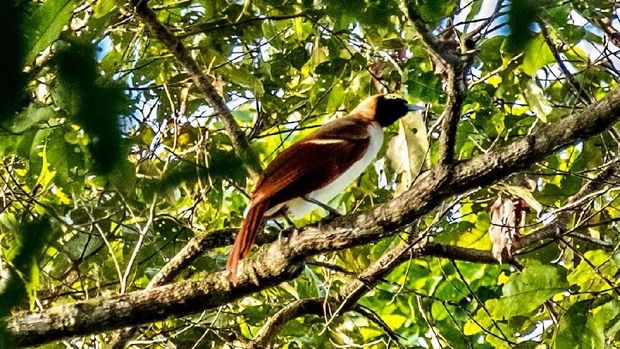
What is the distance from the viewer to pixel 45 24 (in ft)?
1.90

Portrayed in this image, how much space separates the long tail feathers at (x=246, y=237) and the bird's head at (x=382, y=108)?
25.3 inches

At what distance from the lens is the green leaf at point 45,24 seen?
54 centimetres

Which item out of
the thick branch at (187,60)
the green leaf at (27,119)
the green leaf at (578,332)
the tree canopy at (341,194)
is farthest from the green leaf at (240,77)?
the green leaf at (27,119)

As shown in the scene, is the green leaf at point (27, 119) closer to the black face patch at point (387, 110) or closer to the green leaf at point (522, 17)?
the green leaf at point (522, 17)

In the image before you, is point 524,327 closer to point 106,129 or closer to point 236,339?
point 236,339

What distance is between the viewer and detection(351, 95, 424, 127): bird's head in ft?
10.6

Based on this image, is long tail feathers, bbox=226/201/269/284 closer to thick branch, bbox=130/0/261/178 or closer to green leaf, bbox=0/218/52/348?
thick branch, bbox=130/0/261/178

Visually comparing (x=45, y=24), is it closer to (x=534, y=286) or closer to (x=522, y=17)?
(x=522, y=17)

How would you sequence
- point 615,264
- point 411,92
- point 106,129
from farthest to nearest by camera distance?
point 615,264 < point 411,92 < point 106,129

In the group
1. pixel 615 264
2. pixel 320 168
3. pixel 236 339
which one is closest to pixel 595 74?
pixel 615 264

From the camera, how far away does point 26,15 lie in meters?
0.54

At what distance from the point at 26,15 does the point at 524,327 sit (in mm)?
2838

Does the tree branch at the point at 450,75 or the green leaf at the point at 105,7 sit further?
the green leaf at the point at 105,7

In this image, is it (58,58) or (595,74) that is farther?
(595,74)
